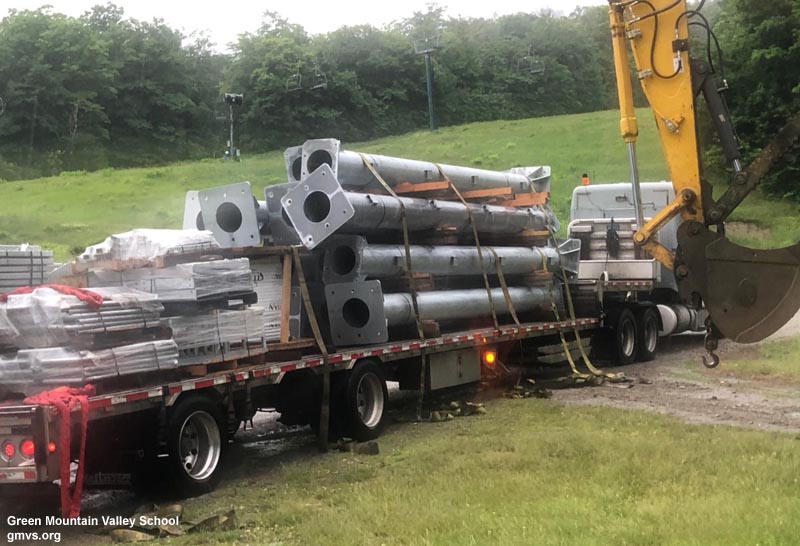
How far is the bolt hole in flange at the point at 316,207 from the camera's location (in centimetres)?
1009

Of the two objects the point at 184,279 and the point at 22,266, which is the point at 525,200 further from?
the point at 22,266

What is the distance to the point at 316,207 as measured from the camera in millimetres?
10195

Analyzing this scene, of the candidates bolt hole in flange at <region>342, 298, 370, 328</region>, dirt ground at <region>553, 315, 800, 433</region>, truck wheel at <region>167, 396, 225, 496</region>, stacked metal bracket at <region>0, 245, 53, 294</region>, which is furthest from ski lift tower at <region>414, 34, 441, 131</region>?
truck wheel at <region>167, 396, 225, 496</region>

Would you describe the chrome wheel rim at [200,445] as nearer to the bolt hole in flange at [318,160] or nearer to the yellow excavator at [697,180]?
the bolt hole in flange at [318,160]

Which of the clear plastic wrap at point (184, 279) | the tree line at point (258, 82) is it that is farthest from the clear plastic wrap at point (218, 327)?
the tree line at point (258, 82)

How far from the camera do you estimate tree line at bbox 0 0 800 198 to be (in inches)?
2324

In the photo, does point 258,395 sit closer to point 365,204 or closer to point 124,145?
point 365,204

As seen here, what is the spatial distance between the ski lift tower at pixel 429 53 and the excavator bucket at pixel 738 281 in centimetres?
5679

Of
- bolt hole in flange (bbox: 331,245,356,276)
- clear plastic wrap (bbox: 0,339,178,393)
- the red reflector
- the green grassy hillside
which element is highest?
the green grassy hillside

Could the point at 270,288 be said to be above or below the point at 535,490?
above

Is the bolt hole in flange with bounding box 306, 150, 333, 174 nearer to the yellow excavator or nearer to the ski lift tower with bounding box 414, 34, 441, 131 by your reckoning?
the yellow excavator

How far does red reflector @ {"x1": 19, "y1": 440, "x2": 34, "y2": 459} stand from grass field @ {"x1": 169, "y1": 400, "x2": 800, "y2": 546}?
3.95ft

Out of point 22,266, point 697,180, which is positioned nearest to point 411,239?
point 697,180

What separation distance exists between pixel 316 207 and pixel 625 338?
8.84 metres
